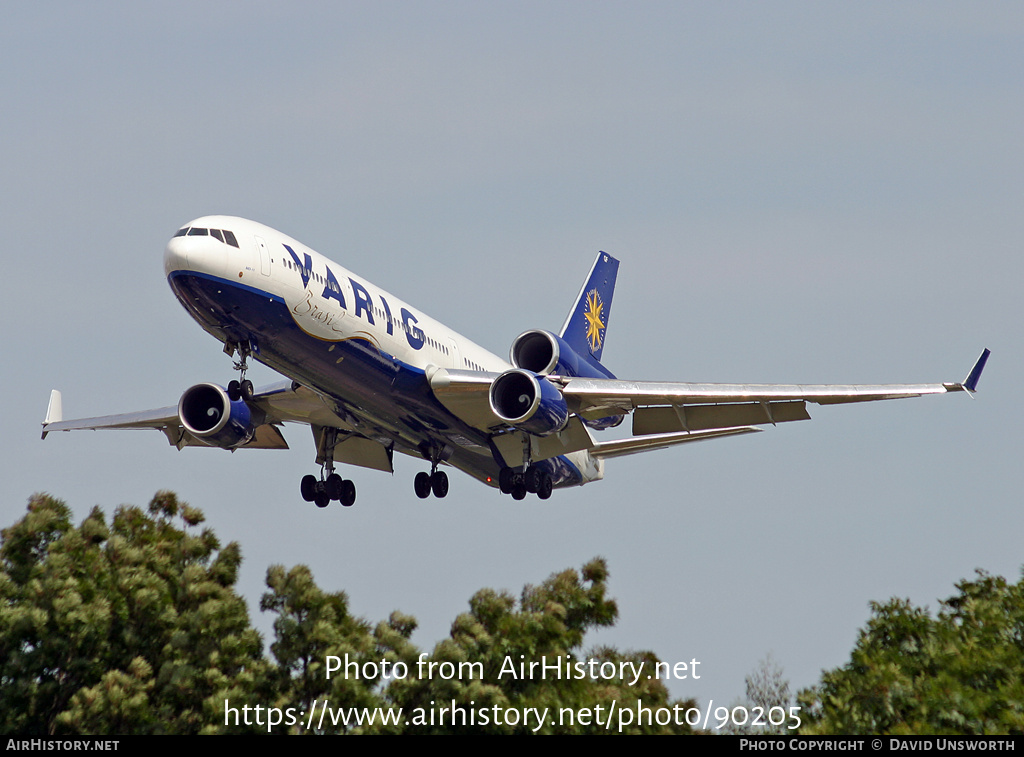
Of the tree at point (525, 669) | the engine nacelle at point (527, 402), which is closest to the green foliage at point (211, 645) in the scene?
the tree at point (525, 669)

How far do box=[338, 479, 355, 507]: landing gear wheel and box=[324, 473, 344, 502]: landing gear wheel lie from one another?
98 mm

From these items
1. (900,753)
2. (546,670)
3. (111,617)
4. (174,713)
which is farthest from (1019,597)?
(111,617)

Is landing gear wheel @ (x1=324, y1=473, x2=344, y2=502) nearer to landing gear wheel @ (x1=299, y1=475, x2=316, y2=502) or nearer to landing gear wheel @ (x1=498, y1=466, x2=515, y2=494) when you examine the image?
landing gear wheel @ (x1=299, y1=475, x2=316, y2=502)

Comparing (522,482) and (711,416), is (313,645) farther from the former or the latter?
(711,416)

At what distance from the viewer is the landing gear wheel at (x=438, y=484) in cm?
4031

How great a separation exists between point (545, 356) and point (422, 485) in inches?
242

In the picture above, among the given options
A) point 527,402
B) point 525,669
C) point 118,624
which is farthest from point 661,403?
point 118,624

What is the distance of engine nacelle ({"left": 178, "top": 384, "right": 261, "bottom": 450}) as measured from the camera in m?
36.2

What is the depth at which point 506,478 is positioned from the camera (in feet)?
127

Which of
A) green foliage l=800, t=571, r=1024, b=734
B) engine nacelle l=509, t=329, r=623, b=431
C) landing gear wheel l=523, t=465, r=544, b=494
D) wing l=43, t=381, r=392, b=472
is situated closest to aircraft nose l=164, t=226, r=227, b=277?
wing l=43, t=381, r=392, b=472

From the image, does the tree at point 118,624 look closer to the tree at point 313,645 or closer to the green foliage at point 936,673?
the tree at point 313,645

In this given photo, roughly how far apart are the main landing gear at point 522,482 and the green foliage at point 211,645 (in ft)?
24.5

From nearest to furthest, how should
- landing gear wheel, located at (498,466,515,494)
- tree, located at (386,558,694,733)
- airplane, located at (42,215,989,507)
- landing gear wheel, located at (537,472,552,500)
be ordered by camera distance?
1. tree, located at (386,558,694,733)
2. airplane, located at (42,215,989,507)
3. landing gear wheel, located at (498,466,515,494)
4. landing gear wheel, located at (537,472,552,500)

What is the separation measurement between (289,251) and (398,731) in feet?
38.0
